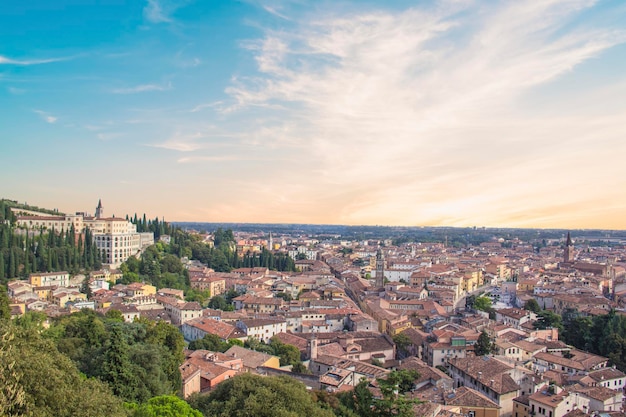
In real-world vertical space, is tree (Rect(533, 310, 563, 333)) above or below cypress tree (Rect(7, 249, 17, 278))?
below

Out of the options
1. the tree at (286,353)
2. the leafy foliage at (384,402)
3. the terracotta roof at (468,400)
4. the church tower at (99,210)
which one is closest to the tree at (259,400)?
the leafy foliage at (384,402)

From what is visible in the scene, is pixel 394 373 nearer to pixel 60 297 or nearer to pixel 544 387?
pixel 544 387

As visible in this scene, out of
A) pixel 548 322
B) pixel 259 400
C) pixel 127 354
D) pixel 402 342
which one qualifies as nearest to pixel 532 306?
pixel 548 322

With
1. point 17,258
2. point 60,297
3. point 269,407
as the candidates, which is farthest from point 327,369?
point 17,258

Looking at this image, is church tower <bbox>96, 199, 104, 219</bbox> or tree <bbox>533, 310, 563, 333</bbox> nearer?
tree <bbox>533, 310, 563, 333</bbox>

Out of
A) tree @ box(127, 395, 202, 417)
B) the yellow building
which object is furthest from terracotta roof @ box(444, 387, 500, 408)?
the yellow building

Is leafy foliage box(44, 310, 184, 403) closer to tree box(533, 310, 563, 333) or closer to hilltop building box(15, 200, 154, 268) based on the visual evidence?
tree box(533, 310, 563, 333)

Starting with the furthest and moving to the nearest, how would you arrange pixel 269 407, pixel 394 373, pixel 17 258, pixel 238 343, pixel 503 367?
pixel 17 258 → pixel 238 343 → pixel 503 367 → pixel 394 373 → pixel 269 407
